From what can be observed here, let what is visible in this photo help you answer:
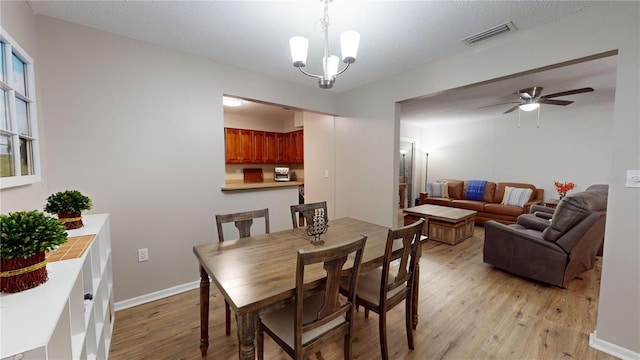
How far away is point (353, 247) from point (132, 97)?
2402 mm

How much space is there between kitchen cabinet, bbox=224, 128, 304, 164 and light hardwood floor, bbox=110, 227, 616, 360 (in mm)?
3436

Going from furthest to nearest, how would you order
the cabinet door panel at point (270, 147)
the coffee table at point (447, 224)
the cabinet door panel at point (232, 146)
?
1. the cabinet door panel at point (270, 147)
2. the cabinet door panel at point (232, 146)
3. the coffee table at point (447, 224)

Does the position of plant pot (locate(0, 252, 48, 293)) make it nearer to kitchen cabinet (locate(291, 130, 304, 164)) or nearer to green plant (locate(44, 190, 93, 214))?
green plant (locate(44, 190, 93, 214))

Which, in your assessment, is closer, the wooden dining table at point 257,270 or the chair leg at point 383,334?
the wooden dining table at point 257,270

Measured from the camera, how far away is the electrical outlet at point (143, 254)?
236 centimetres

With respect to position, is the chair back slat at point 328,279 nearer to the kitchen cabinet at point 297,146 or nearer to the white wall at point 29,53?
the white wall at point 29,53

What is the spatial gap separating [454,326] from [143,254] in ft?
9.42

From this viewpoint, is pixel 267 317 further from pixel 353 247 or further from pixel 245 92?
pixel 245 92

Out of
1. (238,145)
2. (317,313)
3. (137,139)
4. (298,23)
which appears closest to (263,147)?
(238,145)

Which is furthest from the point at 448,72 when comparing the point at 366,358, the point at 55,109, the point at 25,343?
the point at 55,109

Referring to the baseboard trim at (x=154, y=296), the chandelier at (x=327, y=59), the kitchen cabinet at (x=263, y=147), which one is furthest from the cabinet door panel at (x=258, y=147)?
the chandelier at (x=327, y=59)

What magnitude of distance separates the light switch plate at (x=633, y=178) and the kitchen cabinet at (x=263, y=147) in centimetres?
476

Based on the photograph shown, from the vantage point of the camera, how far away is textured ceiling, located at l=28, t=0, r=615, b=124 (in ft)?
5.83

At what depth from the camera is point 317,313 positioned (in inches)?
56.3
